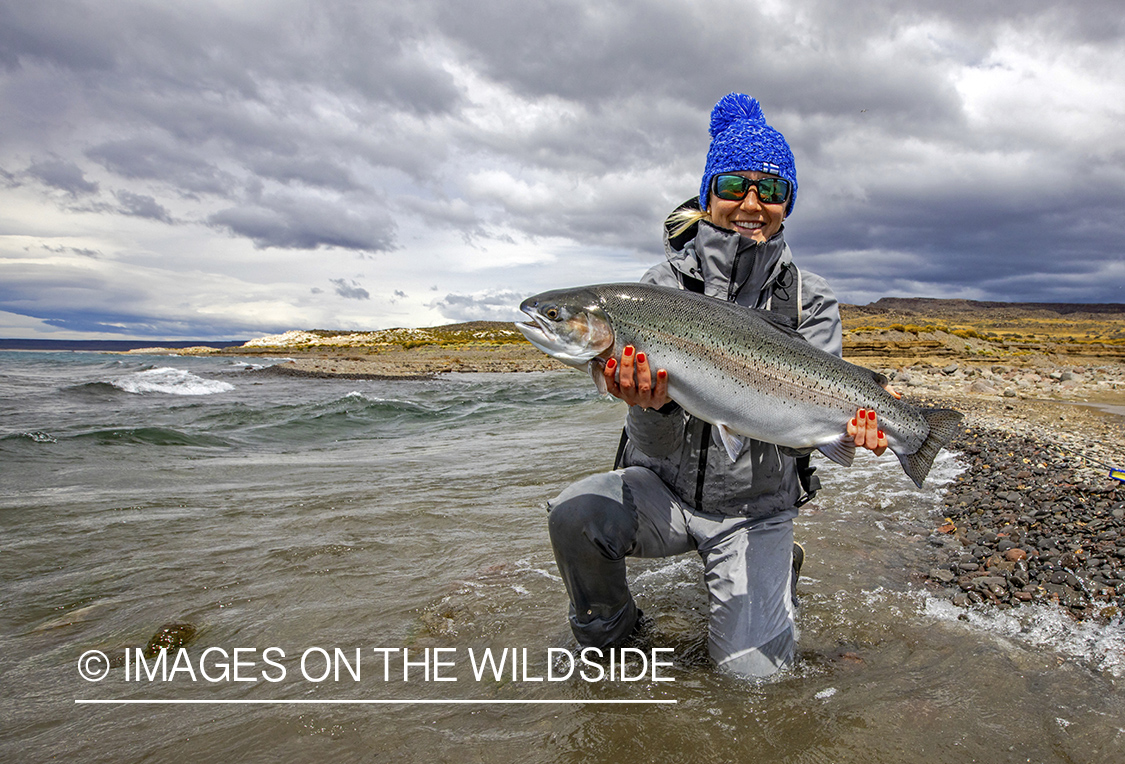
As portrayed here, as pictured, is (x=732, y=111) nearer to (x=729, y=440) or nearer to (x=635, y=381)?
(x=635, y=381)

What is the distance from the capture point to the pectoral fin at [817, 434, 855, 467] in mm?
3453

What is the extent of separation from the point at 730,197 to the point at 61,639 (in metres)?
5.17

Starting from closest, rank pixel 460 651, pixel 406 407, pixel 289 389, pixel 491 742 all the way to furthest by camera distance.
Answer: pixel 491 742 → pixel 460 651 → pixel 406 407 → pixel 289 389

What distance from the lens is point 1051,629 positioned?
3.60 metres

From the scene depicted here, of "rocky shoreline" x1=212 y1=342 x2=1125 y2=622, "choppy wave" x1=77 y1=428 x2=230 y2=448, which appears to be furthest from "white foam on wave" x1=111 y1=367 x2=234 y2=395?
"rocky shoreline" x1=212 y1=342 x2=1125 y2=622

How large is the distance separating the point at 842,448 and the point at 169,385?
31.5 meters

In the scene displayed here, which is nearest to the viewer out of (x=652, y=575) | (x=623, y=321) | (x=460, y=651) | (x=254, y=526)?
(x=623, y=321)

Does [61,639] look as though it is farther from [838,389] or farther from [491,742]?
[838,389]

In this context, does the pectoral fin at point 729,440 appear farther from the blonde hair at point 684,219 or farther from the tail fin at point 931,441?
the blonde hair at point 684,219

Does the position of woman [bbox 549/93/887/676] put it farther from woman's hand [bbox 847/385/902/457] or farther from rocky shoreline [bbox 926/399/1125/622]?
rocky shoreline [bbox 926/399/1125/622]

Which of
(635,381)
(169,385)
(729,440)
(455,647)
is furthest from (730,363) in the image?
(169,385)

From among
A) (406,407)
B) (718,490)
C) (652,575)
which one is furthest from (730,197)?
(406,407)

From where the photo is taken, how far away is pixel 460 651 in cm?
362

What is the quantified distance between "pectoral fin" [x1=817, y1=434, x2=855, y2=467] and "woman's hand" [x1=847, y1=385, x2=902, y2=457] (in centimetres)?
3
